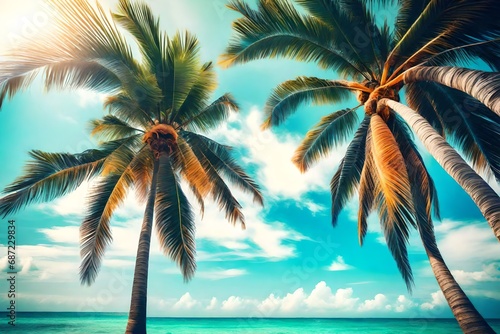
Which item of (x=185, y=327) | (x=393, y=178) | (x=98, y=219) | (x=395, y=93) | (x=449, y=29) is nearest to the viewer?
(x=393, y=178)

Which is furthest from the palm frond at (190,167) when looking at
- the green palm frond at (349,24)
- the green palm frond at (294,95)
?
the green palm frond at (349,24)

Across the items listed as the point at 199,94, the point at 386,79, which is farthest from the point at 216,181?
the point at 386,79

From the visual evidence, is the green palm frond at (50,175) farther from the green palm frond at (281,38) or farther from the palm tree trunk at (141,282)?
the green palm frond at (281,38)

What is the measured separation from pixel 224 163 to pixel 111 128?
3911 millimetres

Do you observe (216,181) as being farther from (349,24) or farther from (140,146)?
(349,24)

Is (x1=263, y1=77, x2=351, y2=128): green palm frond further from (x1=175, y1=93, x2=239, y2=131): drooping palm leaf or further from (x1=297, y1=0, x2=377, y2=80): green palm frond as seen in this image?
(x1=175, y1=93, x2=239, y2=131): drooping palm leaf

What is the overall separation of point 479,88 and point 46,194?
30.7 ft

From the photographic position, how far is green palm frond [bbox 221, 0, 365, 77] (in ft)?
22.3

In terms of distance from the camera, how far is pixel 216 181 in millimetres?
9547

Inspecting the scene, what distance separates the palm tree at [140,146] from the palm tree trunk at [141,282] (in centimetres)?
2

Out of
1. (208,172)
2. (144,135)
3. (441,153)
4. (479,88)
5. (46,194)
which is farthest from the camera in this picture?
(208,172)

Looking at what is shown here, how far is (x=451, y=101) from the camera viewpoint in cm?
783

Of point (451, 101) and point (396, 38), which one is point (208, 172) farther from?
point (451, 101)

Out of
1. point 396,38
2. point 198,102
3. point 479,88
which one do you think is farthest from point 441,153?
point 198,102
